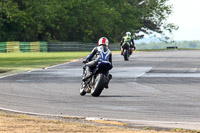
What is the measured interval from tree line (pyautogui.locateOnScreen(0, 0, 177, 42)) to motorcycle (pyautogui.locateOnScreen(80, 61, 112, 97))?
6102cm

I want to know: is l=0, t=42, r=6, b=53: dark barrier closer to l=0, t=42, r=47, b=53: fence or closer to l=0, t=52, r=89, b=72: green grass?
l=0, t=42, r=47, b=53: fence

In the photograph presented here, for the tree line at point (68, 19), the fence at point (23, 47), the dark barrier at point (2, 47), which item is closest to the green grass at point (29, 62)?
the fence at point (23, 47)

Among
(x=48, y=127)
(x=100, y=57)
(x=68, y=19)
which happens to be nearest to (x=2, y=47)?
(x=68, y=19)

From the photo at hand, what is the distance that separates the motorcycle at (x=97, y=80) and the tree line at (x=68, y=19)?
61.0 m

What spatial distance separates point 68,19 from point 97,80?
70.6 m

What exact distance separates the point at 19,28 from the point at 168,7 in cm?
3769

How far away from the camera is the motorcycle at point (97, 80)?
16.3 m

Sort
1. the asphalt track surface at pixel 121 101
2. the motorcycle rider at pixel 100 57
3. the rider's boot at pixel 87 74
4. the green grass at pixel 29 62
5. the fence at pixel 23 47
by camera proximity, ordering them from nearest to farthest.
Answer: the asphalt track surface at pixel 121 101, the motorcycle rider at pixel 100 57, the rider's boot at pixel 87 74, the green grass at pixel 29 62, the fence at pixel 23 47

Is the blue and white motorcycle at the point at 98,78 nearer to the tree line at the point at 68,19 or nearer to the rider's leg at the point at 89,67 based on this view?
the rider's leg at the point at 89,67

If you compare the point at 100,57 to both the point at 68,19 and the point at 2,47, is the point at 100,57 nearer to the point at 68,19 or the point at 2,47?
the point at 2,47

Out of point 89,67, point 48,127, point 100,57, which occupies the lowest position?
point 48,127

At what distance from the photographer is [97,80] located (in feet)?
53.8

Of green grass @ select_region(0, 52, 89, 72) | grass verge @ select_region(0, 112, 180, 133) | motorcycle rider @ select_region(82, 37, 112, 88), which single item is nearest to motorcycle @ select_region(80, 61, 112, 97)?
motorcycle rider @ select_region(82, 37, 112, 88)

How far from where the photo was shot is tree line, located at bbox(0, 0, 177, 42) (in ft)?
261
